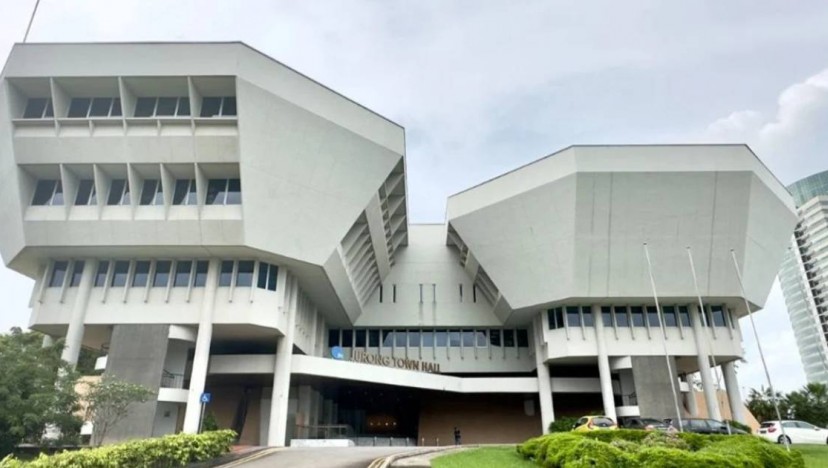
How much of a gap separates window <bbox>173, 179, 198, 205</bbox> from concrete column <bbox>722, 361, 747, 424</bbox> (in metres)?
41.6

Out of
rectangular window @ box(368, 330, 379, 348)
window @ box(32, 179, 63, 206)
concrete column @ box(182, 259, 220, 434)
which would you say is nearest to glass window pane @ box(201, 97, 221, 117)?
concrete column @ box(182, 259, 220, 434)

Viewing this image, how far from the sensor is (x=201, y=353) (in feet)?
91.6

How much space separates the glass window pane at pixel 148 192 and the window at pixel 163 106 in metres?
3.94

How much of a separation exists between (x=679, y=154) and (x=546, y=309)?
48.7 ft

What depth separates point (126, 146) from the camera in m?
27.3

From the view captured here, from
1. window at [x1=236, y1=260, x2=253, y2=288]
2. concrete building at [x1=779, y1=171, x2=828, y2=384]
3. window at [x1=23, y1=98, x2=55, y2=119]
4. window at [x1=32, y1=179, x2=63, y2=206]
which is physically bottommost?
window at [x1=236, y1=260, x2=253, y2=288]

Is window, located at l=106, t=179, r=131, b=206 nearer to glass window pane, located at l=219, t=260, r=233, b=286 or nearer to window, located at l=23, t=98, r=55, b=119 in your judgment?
window, located at l=23, t=98, r=55, b=119

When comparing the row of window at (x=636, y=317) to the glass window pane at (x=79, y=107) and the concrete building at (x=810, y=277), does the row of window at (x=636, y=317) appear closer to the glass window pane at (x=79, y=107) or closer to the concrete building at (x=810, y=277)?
the glass window pane at (x=79, y=107)

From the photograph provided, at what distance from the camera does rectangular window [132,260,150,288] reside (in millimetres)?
29703

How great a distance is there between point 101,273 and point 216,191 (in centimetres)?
899

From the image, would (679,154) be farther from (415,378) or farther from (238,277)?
(238,277)

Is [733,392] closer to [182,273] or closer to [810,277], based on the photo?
[182,273]

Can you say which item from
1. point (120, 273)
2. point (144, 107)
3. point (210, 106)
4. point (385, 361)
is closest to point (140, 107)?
point (144, 107)

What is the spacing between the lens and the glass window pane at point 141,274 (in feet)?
97.5
